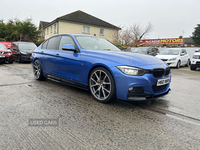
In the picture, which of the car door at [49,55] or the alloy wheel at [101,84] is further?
the car door at [49,55]

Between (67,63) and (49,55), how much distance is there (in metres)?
1.05

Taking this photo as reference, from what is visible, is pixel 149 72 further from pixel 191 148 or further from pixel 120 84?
pixel 191 148

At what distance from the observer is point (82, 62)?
3961 millimetres

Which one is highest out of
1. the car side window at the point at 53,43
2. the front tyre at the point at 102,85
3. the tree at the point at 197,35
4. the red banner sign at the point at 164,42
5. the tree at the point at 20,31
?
the tree at the point at 197,35

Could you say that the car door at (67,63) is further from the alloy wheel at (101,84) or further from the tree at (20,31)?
the tree at (20,31)

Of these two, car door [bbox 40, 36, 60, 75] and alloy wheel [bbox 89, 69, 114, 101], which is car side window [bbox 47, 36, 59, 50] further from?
alloy wheel [bbox 89, 69, 114, 101]

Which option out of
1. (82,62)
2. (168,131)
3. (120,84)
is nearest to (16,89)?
(82,62)

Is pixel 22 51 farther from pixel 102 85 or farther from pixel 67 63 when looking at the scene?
pixel 102 85

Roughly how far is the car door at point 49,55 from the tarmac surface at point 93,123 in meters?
1.13

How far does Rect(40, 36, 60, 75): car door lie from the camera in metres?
4.96

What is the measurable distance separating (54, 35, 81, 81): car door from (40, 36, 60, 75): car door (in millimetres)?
192

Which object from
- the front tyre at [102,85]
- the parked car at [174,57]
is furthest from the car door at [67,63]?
the parked car at [174,57]

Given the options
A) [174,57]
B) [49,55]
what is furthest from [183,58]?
[49,55]

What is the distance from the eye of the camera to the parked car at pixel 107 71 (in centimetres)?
321
